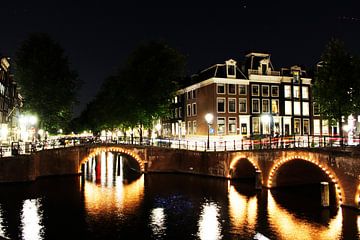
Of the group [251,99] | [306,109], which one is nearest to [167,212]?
[251,99]

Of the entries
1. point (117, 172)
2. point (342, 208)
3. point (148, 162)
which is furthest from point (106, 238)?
point (117, 172)

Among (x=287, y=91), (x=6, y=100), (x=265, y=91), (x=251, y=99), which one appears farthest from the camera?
(x=6, y=100)

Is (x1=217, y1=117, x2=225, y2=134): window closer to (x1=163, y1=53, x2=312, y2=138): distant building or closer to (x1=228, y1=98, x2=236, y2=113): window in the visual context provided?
(x1=163, y1=53, x2=312, y2=138): distant building

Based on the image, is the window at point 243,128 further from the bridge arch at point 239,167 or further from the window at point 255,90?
the bridge arch at point 239,167

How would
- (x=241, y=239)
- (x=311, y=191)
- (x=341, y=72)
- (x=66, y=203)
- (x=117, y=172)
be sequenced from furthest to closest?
(x=117, y=172), (x=341, y=72), (x=311, y=191), (x=66, y=203), (x=241, y=239)

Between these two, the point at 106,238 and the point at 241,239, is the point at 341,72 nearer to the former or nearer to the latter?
the point at 241,239

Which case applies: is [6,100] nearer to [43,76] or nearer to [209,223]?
[43,76]

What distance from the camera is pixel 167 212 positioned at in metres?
27.0

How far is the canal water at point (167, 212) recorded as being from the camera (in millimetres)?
22047

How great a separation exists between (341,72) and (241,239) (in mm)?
27570

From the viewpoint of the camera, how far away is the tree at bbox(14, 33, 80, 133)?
48.8 m

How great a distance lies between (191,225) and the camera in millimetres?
23828

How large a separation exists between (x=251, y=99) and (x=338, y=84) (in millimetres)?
19896

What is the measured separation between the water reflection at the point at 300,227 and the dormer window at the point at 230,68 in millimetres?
34329
